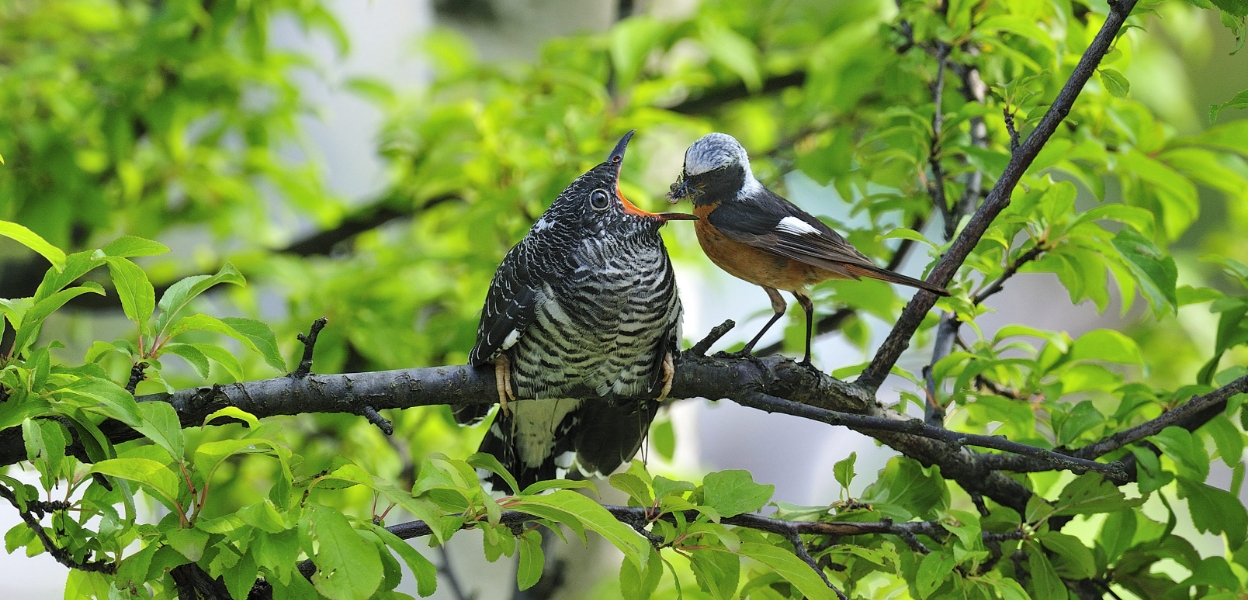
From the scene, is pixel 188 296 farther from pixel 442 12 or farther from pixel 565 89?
pixel 442 12

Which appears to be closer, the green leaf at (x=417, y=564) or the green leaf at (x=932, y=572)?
the green leaf at (x=417, y=564)

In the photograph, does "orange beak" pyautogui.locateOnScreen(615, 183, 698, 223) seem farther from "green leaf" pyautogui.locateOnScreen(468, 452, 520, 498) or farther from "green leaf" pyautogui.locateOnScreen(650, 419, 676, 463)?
"green leaf" pyautogui.locateOnScreen(650, 419, 676, 463)

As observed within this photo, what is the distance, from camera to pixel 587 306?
177 cm

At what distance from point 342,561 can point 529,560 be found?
375 mm

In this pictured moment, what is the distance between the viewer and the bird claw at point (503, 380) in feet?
5.80

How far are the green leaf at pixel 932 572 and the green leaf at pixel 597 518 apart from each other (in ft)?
1.57

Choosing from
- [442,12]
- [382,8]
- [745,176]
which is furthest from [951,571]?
[382,8]

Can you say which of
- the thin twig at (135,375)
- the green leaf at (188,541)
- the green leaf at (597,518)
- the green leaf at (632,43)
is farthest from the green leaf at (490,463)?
the green leaf at (632,43)

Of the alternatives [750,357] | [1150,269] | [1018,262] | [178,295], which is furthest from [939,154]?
[178,295]

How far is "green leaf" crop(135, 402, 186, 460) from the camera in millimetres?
1252

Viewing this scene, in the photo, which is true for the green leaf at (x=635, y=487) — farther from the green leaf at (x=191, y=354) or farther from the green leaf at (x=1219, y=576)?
the green leaf at (x=1219, y=576)

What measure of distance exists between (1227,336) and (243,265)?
2.61 meters

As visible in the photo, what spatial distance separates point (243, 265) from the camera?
9.78ft

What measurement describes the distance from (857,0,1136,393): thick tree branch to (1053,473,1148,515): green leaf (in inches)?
14.4
